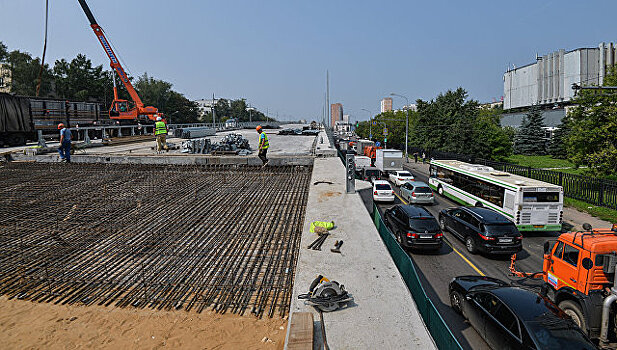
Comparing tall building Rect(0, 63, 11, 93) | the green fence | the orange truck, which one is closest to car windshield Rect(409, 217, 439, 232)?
the green fence

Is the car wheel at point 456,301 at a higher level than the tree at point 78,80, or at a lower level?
lower

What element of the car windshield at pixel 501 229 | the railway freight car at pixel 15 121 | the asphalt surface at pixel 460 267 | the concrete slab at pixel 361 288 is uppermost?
the railway freight car at pixel 15 121

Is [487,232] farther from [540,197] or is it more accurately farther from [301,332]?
[301,332]

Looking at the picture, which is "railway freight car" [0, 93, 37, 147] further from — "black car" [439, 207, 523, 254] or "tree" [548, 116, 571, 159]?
"tree" [548, 116, 571, 159]

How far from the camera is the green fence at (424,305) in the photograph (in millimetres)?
4832

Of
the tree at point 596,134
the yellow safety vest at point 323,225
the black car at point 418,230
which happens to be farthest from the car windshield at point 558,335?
the tree at point 596,134

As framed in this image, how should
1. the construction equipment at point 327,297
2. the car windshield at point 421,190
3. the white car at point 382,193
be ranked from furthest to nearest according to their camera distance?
the white car at point 382,193 < the car windshield at point 421,190 < the construction equipment at point 327,297

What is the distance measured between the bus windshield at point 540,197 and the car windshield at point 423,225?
5.05 metres

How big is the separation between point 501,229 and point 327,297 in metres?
9.64

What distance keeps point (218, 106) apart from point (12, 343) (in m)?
142

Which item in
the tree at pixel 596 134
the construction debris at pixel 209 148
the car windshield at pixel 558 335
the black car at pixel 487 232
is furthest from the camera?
the tree at pixel 596 134

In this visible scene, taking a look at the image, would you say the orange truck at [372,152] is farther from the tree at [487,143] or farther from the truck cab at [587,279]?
the truck cab at [587,279]

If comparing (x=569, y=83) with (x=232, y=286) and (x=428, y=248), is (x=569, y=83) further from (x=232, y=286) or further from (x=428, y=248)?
(x=232, y=286)

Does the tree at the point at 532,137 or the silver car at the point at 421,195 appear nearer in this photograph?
the silver car at the point at 421,195
